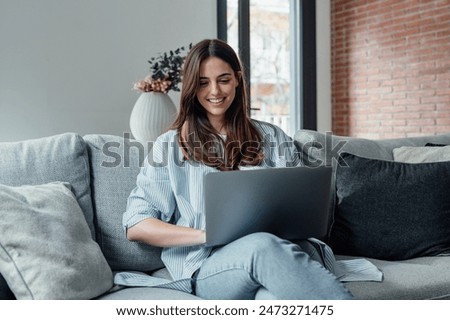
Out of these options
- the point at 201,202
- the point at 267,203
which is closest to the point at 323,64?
the point at 201,202

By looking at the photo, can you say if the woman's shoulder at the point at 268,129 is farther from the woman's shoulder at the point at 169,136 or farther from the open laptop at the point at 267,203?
the open laptop at the point at 267,203

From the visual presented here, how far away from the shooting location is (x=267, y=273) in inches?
54.5

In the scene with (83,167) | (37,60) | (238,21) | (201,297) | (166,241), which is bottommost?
(201,297)

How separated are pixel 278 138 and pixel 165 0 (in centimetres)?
261

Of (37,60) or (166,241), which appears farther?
(37,60)

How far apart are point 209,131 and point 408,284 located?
806 mm

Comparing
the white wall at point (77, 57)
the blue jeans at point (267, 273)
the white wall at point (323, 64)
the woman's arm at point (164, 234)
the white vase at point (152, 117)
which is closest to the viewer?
the blue jeans at point (267, 273)

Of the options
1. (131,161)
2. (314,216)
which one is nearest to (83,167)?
(131,161)

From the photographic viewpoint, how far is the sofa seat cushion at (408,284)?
5.44ft

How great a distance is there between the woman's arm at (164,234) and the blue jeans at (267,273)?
0.10 metres

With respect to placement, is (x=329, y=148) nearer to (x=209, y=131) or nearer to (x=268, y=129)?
(x=268, y=129)

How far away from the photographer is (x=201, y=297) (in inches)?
62.7

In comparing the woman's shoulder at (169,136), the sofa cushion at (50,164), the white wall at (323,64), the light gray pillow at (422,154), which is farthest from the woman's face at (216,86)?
the white wall at (323,64)

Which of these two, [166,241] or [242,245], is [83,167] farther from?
[242,245]
